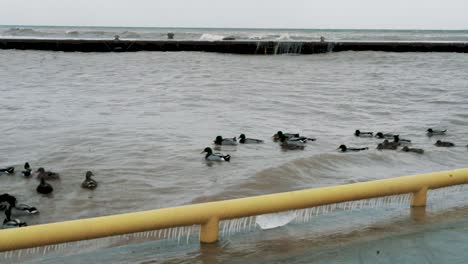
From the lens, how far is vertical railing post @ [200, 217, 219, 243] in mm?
5129

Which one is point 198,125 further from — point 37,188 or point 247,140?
point 37,188

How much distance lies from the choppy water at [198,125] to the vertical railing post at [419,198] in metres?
3.94

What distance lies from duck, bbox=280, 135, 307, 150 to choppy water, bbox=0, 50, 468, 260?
265 mm

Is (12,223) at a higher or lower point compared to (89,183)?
higher

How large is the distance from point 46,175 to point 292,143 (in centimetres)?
607

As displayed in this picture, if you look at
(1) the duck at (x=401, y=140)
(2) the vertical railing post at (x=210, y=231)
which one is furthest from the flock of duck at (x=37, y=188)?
(1) the duck at (x=401, y=140)

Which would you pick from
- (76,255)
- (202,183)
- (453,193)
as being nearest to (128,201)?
(202,183)

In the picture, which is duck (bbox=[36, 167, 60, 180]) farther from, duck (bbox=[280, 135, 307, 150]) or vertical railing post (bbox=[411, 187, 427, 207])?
vertical railing post (bbox=[411, 187, 427, 207])

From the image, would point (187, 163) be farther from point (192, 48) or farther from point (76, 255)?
point (192, 48)

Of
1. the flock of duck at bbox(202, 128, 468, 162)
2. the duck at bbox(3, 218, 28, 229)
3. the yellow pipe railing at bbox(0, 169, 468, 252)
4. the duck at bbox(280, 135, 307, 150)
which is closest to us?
the yellow pipe railing at bbox(0, 169, 468, 252)

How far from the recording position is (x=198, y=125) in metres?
17.3

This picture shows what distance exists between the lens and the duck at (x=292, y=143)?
14031 mm

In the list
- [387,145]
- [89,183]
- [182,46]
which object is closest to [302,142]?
[387,145]

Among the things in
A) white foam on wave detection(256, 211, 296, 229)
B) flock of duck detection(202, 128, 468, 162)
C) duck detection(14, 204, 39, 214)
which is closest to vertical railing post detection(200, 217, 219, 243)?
white foam on wave detection(256, 211, 296, 229)
